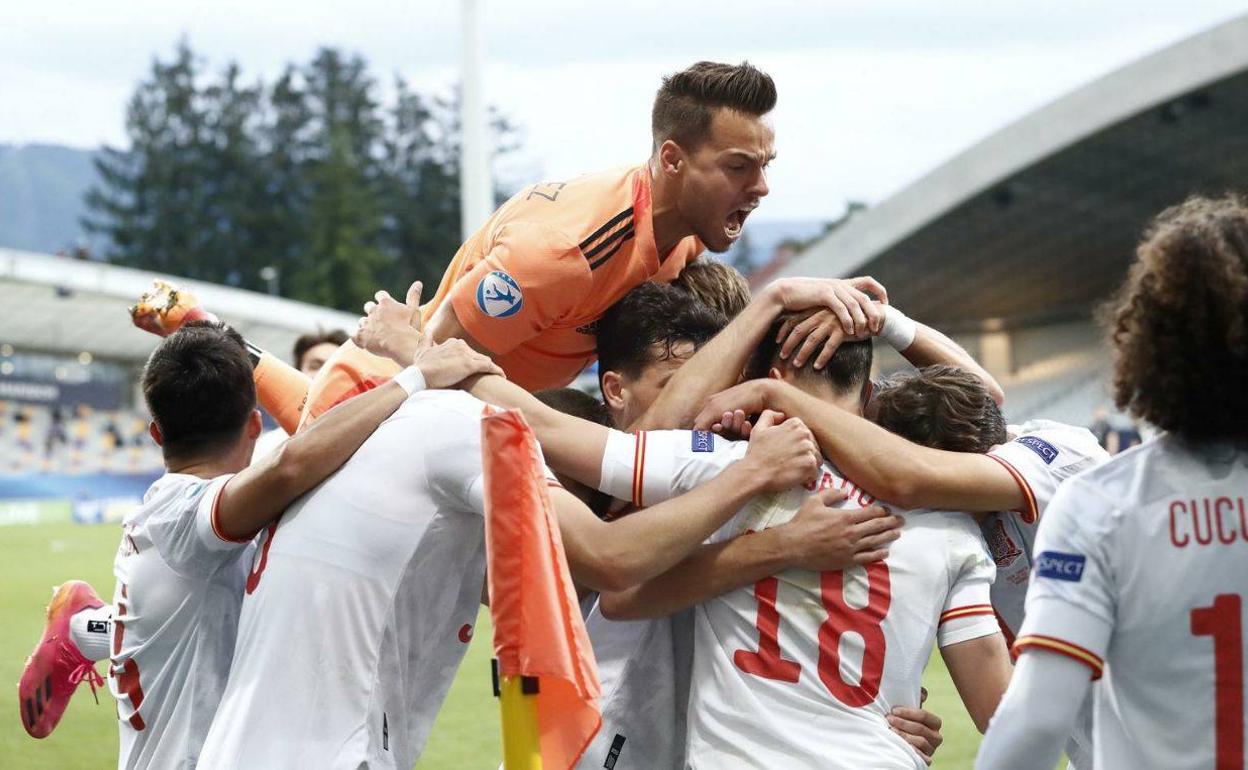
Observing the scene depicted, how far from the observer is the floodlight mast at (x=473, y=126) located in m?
26.5

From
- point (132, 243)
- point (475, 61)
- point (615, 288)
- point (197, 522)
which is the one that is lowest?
point (197, 522)

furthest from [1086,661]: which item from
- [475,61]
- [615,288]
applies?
[475,61]

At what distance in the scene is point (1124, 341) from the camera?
2469 mm

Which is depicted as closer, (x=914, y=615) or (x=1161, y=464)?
(x=1161, y=464)

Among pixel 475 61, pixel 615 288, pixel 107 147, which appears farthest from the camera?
pixel 107 147

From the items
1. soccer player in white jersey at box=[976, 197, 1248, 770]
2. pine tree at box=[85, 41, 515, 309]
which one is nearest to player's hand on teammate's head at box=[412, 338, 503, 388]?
soccer player in white jersey at box=[976, 197, 1248, 770]

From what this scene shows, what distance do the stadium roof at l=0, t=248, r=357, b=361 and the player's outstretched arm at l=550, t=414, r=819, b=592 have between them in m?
33.0

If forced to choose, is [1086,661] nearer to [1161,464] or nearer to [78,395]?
[1161,464]

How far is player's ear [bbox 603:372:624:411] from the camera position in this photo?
389 centimetres

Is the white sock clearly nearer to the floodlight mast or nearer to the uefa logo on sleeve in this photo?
the uefa logo on sleeve

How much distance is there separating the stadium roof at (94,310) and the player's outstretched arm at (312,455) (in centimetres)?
3256

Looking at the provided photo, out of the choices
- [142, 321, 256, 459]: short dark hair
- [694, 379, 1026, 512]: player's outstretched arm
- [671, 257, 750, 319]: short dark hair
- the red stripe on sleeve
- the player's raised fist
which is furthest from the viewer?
the player's raised fist

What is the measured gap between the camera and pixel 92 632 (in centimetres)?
465

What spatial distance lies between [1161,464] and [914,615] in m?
0.86
